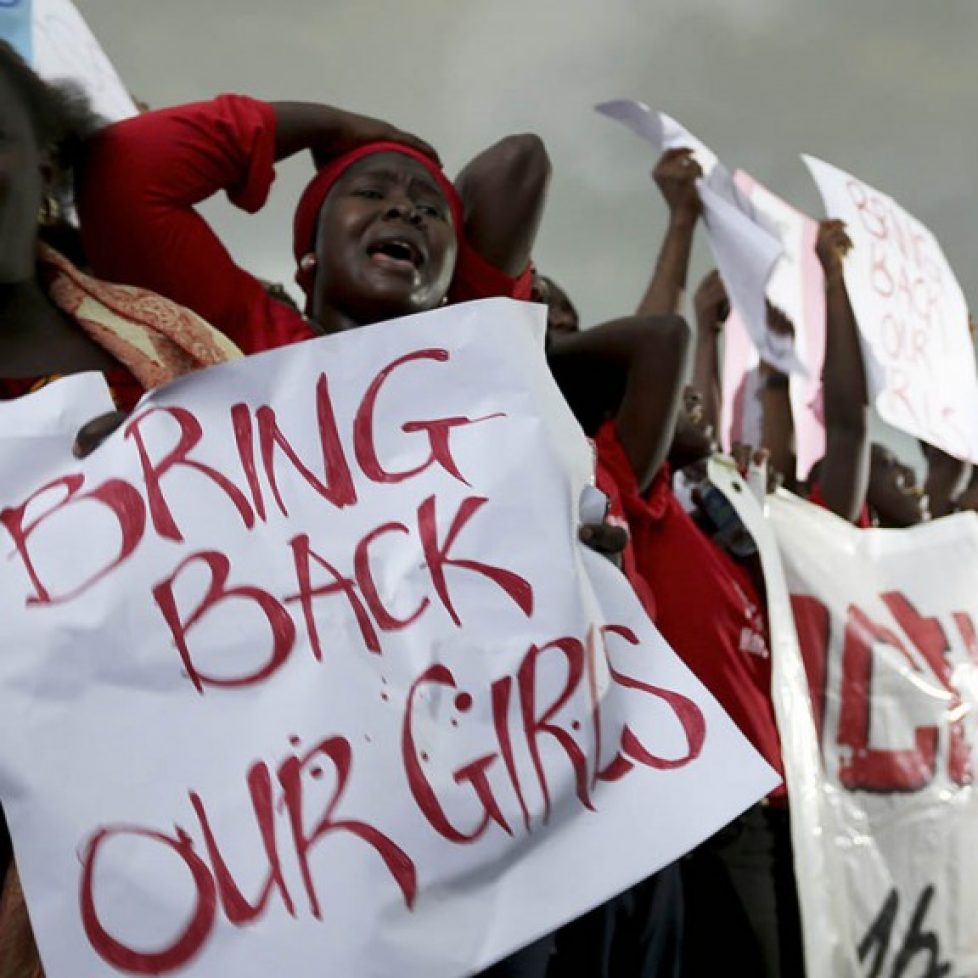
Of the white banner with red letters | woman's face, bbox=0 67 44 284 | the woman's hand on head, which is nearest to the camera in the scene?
woman's face, bbox=0 67 44 284

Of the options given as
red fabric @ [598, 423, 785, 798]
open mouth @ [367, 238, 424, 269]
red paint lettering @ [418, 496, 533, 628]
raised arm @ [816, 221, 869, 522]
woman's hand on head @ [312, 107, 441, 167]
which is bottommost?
red fabric @ [598, 423, 785, 798]

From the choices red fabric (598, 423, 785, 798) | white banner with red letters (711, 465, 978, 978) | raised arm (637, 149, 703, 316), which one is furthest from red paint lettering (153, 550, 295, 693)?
raised arm (637, 149, 703, 316)

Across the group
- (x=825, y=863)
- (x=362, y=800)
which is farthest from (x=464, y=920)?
(x=825, y=863)

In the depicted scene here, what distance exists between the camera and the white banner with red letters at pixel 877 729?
1.39m

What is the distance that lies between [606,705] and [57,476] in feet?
1.10

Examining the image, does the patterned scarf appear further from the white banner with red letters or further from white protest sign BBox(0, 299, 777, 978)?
the white banner with red letters

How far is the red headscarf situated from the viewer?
3.75 ft

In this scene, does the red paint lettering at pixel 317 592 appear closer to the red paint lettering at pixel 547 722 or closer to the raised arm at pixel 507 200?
the red paint lettering at pixel 547 722

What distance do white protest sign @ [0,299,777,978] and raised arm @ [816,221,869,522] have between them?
3.97 ft

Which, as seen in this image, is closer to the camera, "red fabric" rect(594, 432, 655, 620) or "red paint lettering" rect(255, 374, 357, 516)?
"red paint lettering" rect(255, 374, 357, 516)

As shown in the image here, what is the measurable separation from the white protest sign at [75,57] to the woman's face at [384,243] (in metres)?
0.23

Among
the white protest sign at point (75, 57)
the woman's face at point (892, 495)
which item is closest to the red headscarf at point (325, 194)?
the white protest sign at point (75, 57)

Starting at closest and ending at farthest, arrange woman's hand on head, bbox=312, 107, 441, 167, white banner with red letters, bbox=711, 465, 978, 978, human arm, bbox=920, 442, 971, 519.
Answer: woman's hand on head, bbox=312, 107, 441, 167
white banner with red letters, bbox=711, 465, 978, 978
human arm, bbox=920, 442, 971, 519

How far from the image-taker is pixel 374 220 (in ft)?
3.61
